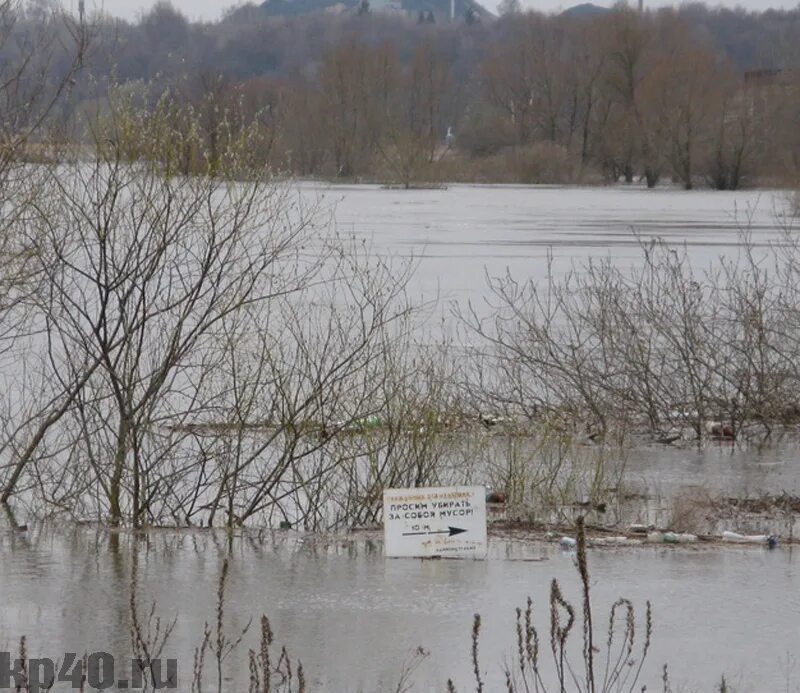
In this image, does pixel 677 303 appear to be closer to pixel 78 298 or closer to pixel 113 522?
pixel 78 298

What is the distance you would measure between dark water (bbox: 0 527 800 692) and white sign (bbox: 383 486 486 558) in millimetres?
99

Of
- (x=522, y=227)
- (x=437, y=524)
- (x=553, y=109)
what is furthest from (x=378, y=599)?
(x=553, y=109)

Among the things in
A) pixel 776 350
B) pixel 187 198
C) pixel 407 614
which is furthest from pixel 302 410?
pixel 776 350

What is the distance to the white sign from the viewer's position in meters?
7.94

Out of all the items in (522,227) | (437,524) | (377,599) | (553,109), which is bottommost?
(377,599)

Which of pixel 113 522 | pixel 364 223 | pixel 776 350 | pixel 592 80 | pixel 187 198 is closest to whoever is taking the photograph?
pixel 113 522

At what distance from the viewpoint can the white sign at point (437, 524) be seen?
794cm

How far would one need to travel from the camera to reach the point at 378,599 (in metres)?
7.21

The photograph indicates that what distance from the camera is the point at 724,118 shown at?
71.5 meters

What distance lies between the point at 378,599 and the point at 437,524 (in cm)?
88

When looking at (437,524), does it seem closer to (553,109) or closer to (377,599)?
(377,599)

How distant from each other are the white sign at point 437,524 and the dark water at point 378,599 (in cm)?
10

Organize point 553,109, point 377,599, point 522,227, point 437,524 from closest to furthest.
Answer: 1. point 377,599
2. point 437,524
3. point 522,227
4. point 553,109

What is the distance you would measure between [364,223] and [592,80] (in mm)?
59664
